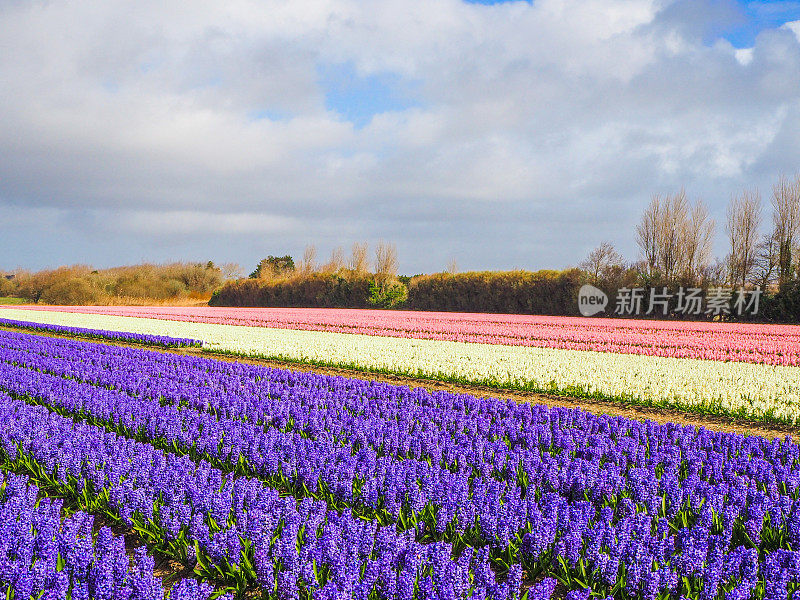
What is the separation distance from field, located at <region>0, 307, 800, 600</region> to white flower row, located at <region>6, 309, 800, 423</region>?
12 centimetres

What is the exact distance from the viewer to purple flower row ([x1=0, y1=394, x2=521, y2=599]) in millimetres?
3357

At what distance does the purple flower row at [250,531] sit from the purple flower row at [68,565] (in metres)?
0.37

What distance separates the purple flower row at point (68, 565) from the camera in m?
3.24

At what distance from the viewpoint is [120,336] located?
65.0ft

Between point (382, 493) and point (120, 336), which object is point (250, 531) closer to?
point (382, 493)

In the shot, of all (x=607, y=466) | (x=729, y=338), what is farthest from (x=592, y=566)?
(x=729, y=338)

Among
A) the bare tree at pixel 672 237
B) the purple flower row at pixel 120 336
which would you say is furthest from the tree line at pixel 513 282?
the purple flower row at pixel 120 336

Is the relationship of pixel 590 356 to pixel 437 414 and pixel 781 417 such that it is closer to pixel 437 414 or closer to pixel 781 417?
pixel 781 417

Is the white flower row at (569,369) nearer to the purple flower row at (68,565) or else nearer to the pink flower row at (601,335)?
the pink flower row at (601,335)

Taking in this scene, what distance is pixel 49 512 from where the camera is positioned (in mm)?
4344

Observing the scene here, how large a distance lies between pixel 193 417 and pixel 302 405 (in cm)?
164

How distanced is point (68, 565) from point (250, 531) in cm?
106

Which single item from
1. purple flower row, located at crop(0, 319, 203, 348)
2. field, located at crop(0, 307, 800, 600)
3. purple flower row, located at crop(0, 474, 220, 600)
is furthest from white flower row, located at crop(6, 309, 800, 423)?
purple flower row, located at crop(0, 474, 220, 600)

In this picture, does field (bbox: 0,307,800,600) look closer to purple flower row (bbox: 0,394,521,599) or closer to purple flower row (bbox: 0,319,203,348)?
purple flower row (bbox: 0,394,521,599)
